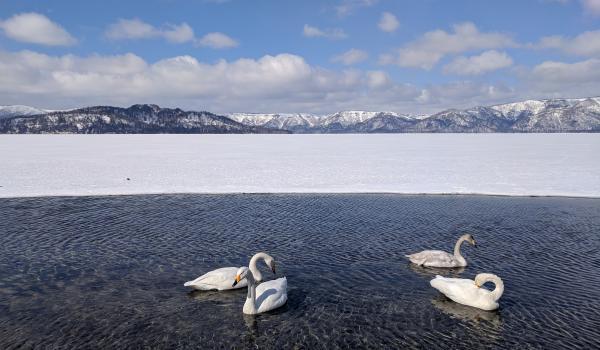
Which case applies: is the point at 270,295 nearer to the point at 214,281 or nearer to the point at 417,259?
the point at 214,281

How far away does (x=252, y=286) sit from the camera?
1078 cm

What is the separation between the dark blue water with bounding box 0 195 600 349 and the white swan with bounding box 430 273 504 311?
0.28 metres

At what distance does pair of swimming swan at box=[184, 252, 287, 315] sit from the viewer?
10742mm

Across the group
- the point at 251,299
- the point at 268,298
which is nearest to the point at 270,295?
the point at 268,298

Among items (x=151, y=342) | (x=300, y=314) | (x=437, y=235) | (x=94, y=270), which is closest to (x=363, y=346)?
(x=300, y=314)

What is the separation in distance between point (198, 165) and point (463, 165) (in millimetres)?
27517

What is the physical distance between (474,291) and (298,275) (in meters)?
5.07

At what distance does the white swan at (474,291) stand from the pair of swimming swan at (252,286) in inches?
173

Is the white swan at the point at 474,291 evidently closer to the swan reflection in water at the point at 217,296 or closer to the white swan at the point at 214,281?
the swan reflection in water at the point at 217,296

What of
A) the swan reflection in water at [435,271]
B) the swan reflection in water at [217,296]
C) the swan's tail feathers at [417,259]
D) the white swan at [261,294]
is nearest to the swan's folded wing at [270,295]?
the white swan at [261,294]

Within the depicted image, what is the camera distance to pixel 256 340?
9.55m

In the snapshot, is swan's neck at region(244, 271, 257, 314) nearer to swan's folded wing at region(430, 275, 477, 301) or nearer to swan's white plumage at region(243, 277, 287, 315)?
swan's white plumage at region(243, 277, 287, 315)

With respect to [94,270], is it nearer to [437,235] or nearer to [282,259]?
[282,259]

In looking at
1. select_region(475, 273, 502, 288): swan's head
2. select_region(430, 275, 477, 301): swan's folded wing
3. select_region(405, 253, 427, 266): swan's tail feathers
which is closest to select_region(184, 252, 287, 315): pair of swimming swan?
select_region(430, 275, 477, 301): swan's folded wing
